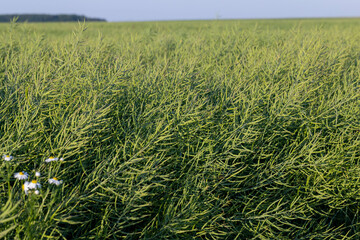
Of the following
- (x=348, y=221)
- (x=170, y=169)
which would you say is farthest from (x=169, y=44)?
(x=348, y=221)

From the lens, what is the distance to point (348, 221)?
1.96 metres

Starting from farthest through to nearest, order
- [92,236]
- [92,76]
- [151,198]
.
→ [92,76]
[151,198]
[92,236]

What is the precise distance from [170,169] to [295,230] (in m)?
0.84

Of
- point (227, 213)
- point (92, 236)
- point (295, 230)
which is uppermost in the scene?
point (92, 236)

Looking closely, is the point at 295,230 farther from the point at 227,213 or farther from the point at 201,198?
the point at 201,198

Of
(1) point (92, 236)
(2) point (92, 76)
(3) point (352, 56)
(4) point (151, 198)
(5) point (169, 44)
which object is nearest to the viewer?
(1) point (92, 236)

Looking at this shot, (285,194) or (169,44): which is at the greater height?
(169,44)

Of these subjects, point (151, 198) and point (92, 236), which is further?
point (151, 198)

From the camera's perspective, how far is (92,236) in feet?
4.37

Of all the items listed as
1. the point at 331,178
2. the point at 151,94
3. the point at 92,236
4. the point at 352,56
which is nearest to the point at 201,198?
the point at 92,236

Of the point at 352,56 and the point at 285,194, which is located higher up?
the point at 352,56

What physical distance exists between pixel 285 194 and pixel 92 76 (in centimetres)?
138

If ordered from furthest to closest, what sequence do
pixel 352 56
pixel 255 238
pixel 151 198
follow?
1. pixel 352 56
2. pixel 255 238
3. pixel 151 198

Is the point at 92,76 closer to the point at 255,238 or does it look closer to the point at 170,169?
the point at 170,169
